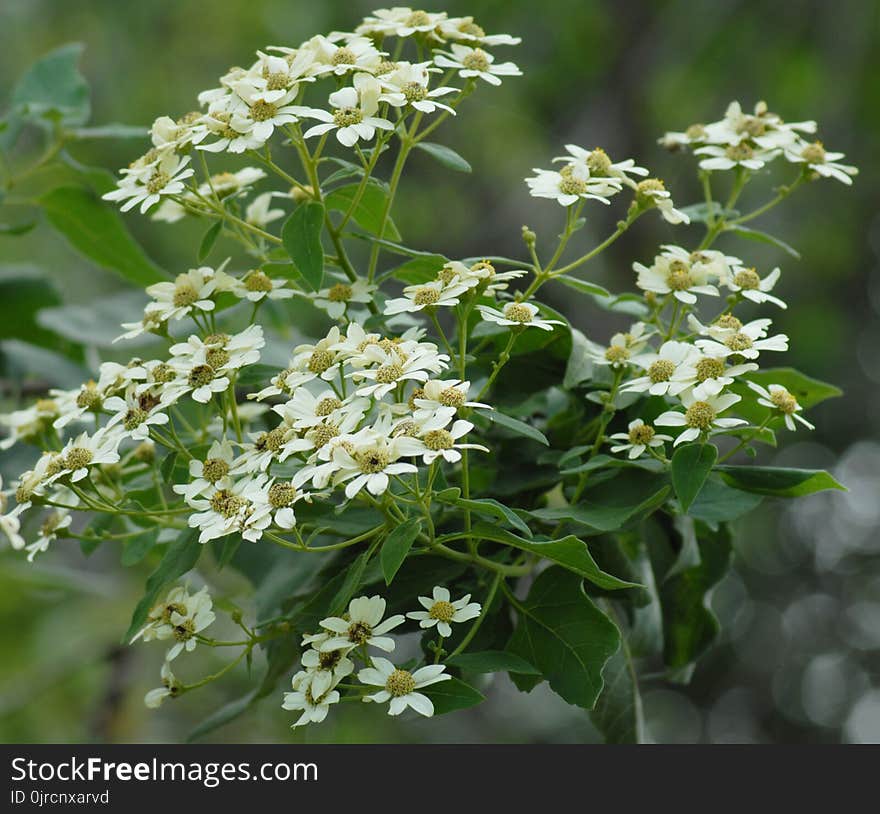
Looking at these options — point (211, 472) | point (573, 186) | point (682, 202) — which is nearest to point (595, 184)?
point (573, 186)

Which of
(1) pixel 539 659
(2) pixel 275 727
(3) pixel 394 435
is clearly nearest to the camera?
(3) pixel 394 435

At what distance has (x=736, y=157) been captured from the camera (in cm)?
92

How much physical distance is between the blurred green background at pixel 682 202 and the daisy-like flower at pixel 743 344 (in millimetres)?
2134

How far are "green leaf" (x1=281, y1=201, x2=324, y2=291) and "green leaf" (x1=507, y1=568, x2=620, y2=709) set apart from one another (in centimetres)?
26

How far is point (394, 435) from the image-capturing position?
26.2 inches

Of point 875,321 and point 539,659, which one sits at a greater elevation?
point 539,659

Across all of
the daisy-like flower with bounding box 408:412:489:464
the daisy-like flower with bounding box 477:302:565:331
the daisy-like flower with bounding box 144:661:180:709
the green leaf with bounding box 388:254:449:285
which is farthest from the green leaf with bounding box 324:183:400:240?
the daisy-like flower with bounding box 144:661:180:709

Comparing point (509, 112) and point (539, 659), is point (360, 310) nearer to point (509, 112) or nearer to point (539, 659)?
point (539, 659)

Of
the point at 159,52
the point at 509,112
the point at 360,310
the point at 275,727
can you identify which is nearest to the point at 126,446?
the point at 360,310

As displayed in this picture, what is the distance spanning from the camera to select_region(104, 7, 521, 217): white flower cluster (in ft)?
2.42

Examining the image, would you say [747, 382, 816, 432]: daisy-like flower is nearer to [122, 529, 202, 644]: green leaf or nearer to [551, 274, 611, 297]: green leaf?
[551, 274, 611, 297]: green leaf

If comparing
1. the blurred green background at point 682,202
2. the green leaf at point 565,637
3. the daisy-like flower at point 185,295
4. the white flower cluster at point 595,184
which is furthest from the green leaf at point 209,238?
the blurred green background at point 682,202

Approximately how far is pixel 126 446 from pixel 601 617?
0.49m

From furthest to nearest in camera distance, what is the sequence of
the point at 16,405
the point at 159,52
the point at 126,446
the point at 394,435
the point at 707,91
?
the point at 159,52 < the point at 707,91 < the point at 16,405 < the point at 126,446 < the point at 394,435
